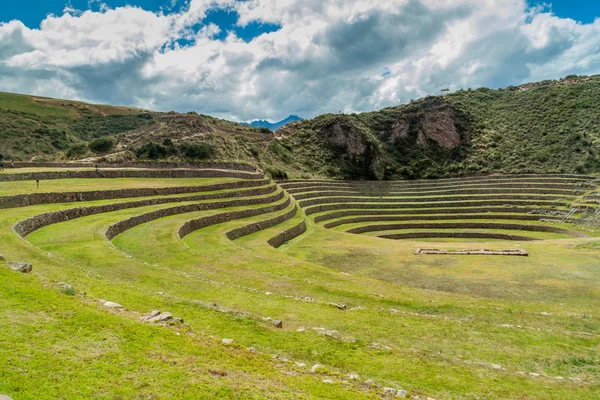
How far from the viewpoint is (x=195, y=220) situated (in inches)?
933

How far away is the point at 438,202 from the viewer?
47.7 meters

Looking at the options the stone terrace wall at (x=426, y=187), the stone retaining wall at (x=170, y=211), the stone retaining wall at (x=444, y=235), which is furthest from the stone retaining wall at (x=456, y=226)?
the stone terrace wall at (x=426, y=187)

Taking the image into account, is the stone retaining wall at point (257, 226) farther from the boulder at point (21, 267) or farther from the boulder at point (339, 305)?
the boulder at point (21, 267)

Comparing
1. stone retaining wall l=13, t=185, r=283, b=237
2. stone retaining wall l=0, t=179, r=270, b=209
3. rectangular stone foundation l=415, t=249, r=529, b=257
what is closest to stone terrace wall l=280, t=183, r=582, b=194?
stone retaining wall l=0, t=179, r=270, b=209

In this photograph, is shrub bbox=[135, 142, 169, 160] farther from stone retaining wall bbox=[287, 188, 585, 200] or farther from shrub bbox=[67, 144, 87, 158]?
stone retaining wall bbox=[287, 188, 585, 200]

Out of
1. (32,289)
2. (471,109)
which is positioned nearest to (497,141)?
(471,109)

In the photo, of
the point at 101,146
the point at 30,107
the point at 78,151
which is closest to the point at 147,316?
the point at 101,146

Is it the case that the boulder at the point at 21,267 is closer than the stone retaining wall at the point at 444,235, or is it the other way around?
the boulder at the point at 21,267

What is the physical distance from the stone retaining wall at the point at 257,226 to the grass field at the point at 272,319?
0.48 metres

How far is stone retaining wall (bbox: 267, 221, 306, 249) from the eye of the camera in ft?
82.9

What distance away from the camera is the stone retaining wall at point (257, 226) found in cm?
2374

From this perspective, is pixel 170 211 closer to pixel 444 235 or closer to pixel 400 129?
pixel 444 235

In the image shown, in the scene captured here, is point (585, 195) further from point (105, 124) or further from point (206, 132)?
point (105, 124)

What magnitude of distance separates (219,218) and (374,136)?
56255 millimetres
